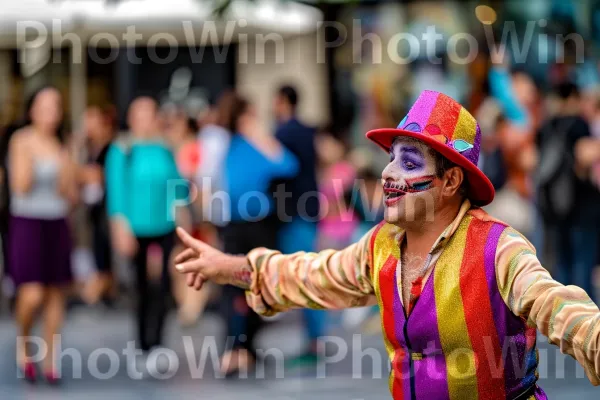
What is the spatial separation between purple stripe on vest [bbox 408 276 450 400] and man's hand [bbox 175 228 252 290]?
765 mm

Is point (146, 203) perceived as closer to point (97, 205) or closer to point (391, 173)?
point (97, 205)

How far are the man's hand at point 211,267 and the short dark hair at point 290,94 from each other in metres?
4.70

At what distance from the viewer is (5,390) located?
7.91 m

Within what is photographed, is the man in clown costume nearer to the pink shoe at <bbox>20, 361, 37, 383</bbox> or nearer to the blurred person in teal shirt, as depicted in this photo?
the pink shoe at <bbox>20, 361, 37, 383</bbox>

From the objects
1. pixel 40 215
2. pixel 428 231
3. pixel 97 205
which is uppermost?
pixel 428 231

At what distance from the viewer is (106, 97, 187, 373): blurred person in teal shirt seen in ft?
28.2

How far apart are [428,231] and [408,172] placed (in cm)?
19

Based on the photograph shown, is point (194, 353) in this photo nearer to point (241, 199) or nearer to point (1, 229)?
point (241, 199)

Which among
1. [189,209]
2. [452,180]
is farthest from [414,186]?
[189,209]

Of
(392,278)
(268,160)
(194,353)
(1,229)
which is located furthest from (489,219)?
(1,229)

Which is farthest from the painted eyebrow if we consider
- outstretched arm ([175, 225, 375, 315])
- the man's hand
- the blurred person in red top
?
the blurred person in red top

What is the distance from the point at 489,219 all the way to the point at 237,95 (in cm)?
509

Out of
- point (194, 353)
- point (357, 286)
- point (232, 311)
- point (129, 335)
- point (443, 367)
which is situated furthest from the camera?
point (129, 335)

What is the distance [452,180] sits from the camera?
3.73 m
